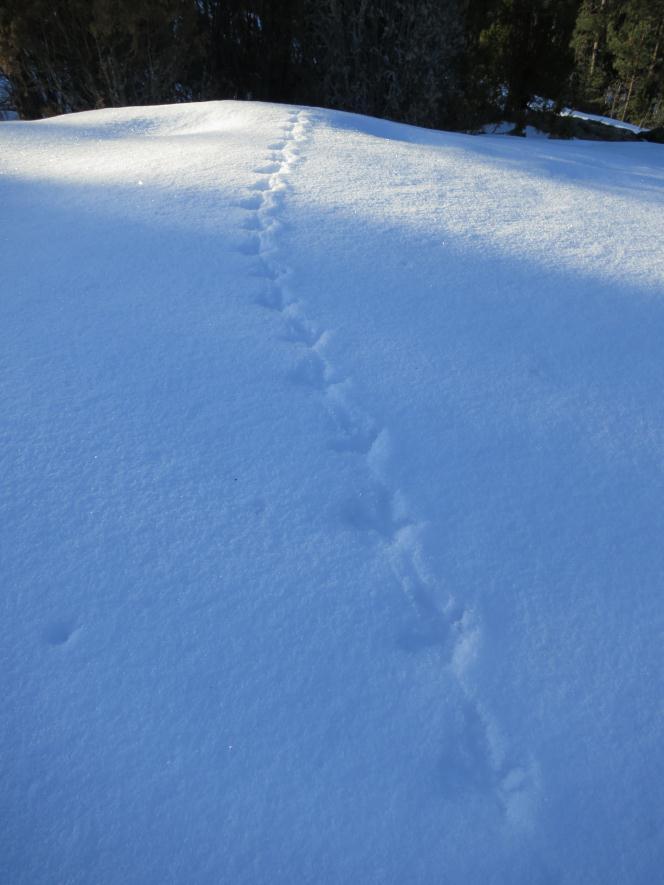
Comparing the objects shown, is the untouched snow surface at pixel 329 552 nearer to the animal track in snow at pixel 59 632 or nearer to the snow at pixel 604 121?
the animal track in snow at pixel 59 632

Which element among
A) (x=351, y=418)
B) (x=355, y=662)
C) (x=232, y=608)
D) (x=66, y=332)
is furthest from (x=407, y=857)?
(x=66, y=332)

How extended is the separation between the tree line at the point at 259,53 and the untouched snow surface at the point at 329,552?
466cm

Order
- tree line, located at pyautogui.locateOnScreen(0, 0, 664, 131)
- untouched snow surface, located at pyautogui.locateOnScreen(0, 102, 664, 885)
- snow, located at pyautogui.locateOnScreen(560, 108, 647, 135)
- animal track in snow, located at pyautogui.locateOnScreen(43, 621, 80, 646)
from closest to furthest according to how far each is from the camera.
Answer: untouched snow surface, located at pyautogui.locateOnScreen(0, 102, 664, 885)
animal track in snow, located at pyautogui.locateOnScreen(43, 621, 80, 646)
tree line, located at pyautogui.locateOnScreen(0, 0, 664, 131)
snow, located at pyautogui.locateOnScreen(560, 108, 647, 135)

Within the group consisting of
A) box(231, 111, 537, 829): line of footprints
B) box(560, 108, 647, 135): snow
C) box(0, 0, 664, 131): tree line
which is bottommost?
box(560, 108, 647, 135): snow

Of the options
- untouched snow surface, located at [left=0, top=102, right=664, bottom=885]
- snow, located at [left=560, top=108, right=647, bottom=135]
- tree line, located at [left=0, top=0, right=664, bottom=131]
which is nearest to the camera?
untouched snow surface, located at [left=0, top=102, right=664, bottom=885]

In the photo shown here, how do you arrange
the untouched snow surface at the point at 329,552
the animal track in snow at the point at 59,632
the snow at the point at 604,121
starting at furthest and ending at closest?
the snow at the point at 604,121 → the animal track in snow at the point at 59,632 → the untouched snow surface at the point at 329,552

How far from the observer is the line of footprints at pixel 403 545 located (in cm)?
90

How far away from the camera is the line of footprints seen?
90 cm

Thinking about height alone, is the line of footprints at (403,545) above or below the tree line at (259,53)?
below

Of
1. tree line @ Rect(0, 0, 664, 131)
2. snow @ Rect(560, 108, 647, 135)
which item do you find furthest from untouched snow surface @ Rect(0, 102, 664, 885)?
snow @ Rect(560, 108, 647, 135)

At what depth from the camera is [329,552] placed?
45.8 inches

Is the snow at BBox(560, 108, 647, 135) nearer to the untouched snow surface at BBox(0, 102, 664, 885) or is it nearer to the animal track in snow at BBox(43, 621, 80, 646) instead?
the untouched snow surface at BBox(0, 102, 664, 885)

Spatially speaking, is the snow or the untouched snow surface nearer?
the untouched snow surface


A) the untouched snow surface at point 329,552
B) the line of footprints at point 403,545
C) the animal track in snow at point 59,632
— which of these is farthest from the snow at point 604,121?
the animal track in snow at point 59,632
